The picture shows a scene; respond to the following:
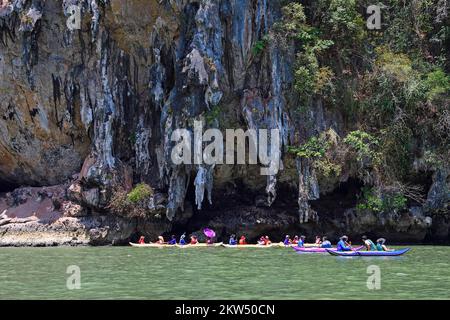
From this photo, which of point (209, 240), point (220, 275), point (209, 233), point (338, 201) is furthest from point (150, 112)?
point (220, 275)

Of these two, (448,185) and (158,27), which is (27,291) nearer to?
(158,27)

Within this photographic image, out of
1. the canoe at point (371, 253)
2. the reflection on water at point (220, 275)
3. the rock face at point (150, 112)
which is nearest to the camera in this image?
the reflection on water at point (220, 275)

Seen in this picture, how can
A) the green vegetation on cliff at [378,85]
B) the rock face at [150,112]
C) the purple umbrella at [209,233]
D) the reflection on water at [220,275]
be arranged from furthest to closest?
the purple umbrella at [209,233] → the rock face at [150,112] → the green vegetation on cliff at [378,85] → the reflection on water at [220,275]

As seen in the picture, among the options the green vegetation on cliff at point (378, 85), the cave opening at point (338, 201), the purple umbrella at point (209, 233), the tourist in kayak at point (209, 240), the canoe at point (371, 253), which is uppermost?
the green vegetation on cliff at point (378, 85)

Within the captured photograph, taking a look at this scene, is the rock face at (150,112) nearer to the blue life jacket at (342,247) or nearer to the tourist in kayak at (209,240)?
the tourist in kayak at (209,240)

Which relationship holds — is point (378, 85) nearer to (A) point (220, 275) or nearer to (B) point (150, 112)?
(B) point (150, 112)

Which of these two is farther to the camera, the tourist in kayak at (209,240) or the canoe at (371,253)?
the tourist in kayak at (209,240)

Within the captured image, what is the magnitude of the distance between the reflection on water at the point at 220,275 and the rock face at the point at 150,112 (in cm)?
462

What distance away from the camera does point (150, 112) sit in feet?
93.1

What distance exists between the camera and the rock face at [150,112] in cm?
2617

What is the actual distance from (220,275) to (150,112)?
14.3 metres

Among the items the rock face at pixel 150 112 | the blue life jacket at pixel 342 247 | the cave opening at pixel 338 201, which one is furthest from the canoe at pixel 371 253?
the cave opening at pixel 338 201

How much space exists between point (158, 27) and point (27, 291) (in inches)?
641

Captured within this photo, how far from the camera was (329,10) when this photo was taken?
2725 centimetres
